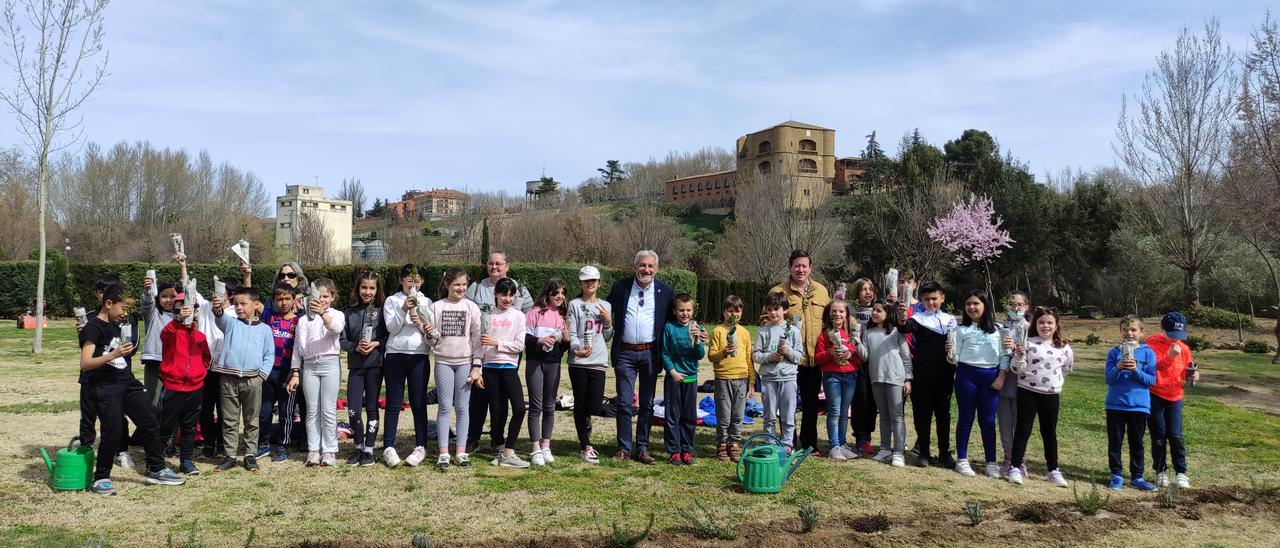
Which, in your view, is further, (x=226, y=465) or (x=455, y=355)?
(x=455, y=355)

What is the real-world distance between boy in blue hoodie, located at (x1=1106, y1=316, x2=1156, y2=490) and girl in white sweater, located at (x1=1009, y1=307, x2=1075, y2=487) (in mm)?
380

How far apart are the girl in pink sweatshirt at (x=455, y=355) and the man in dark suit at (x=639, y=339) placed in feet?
3.93

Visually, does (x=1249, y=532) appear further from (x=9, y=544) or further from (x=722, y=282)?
(x=722, y=282)

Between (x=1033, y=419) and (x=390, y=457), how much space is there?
5341 mm

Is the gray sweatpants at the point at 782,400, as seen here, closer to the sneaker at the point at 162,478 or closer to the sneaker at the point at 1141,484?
the sneaker at the point at 1141,484

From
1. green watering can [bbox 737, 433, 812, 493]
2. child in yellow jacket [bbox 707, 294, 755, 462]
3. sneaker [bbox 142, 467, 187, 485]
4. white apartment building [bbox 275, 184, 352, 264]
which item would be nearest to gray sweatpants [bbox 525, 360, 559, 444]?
child in yellow jacket [bbox 707, 294, 755, 462]

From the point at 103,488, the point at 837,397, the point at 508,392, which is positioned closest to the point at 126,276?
the point at 103,488

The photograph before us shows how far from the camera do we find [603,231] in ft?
149

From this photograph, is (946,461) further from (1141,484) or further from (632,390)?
(632,390)

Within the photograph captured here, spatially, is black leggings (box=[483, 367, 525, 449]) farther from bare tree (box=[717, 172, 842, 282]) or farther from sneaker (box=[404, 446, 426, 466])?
bare tree (box=[717, 172, 842, 282])

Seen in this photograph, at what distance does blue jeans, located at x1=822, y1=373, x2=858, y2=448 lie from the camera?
731 cm

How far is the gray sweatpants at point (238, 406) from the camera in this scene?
21.0 feet

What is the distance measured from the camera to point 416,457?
21.9 feet

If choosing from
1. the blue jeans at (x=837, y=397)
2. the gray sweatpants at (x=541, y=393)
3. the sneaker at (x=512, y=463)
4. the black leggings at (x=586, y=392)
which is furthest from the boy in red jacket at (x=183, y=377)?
the blue jeans at (x=837, y=397)
